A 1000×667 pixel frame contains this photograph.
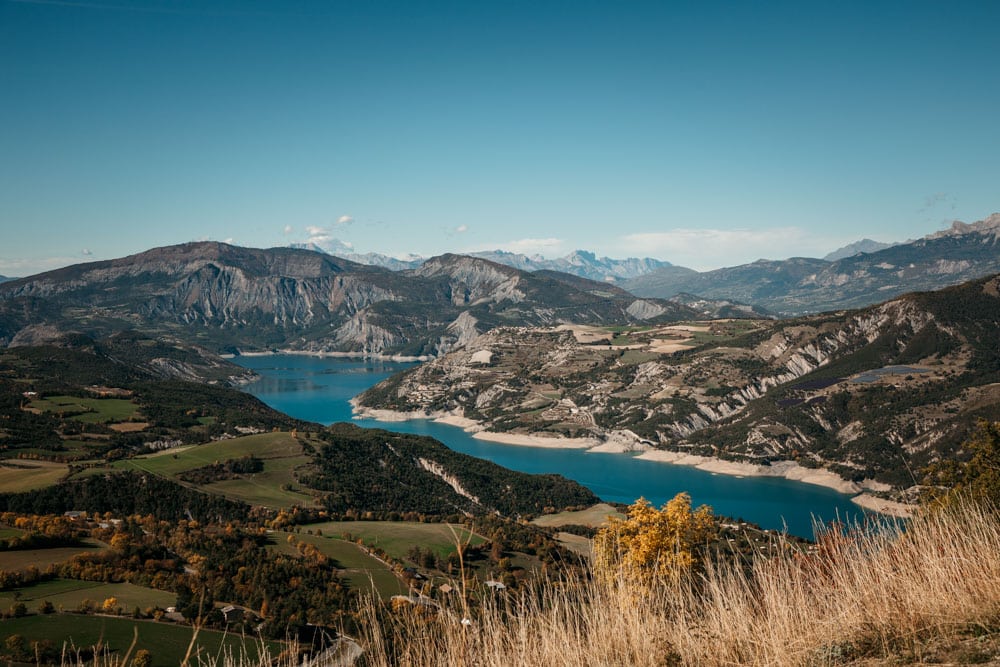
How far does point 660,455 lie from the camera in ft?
367

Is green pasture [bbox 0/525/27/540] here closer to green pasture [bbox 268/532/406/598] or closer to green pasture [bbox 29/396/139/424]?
green pasture [bbox 268/532/406/598]

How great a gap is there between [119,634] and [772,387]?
132 meters

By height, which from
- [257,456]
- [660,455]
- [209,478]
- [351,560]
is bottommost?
[660,455]

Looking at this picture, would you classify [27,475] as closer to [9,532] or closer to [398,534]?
[9,532]

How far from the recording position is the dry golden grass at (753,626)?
4340 millimetres

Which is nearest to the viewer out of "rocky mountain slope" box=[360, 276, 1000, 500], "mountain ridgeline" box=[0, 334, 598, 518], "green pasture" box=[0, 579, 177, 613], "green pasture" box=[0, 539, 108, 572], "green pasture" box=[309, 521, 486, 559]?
"green pasture" box=[0, 579, 177, 613]

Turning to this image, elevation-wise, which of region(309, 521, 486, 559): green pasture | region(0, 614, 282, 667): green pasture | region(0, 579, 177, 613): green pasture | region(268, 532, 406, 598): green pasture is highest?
region(0, 614, 282, 667): green pasture

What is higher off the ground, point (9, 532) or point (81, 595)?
point (81, 595)

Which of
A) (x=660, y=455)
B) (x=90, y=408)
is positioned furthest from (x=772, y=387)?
(x=90, y=408)

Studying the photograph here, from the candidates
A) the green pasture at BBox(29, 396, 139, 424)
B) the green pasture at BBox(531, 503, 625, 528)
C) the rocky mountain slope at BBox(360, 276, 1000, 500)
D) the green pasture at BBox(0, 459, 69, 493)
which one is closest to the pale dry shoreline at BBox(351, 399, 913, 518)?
the rocky mountain slope at BBox(360, 276, 1000, 500)

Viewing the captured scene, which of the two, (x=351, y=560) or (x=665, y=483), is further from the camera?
(x=665, y=483)

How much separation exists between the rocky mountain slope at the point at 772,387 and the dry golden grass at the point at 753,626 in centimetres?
8674

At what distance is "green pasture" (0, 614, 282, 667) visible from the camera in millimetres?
17389

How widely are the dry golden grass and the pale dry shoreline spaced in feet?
242
